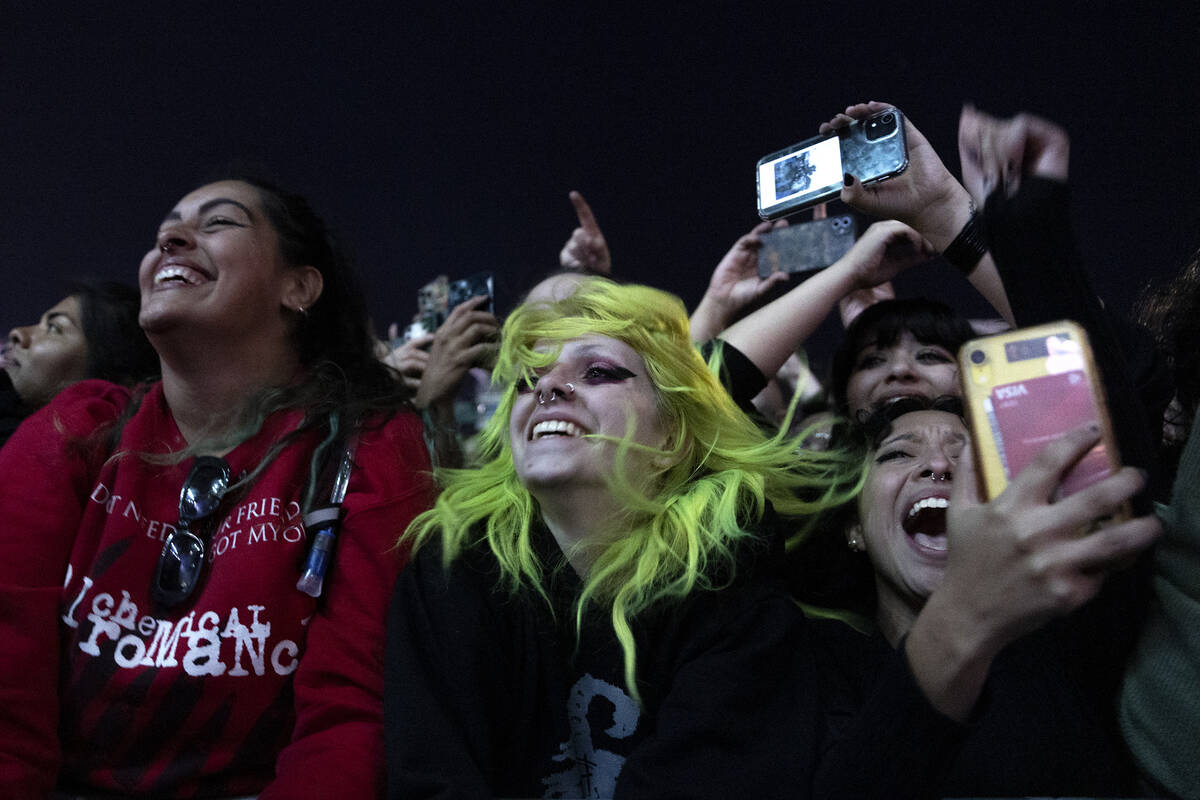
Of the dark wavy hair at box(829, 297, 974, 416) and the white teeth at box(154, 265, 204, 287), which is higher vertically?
the white teeth at box(154, 265, 204, 287)

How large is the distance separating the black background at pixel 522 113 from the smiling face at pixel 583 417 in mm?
815

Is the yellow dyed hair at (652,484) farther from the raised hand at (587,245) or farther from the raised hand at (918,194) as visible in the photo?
the raised hand at (587,245)

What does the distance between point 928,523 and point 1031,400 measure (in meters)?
0.71

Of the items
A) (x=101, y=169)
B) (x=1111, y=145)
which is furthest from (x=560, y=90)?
(x=101, y=169)

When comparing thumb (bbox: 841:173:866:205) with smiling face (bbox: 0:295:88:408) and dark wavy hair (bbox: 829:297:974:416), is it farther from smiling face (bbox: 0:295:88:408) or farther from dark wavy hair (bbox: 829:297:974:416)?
smiling face (bbox: 0:295:88:408)

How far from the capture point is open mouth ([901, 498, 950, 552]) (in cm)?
136

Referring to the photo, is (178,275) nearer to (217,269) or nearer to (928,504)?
(217,269)

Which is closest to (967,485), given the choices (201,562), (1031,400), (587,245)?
(1031,400)

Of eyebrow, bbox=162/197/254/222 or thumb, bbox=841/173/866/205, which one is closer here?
thumb, bbox=841/173/866/205

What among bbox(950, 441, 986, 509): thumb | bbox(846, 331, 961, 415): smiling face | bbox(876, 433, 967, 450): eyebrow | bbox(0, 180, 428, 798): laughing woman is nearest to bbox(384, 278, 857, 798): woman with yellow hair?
bbox(0, 180, 428, 798): laughing woman

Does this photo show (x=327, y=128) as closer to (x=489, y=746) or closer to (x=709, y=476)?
(x=709, y=476)

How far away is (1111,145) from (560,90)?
68.4 inches

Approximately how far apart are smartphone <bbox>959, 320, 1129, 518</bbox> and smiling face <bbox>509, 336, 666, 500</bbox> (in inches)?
21.2

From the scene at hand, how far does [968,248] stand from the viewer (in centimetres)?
129
